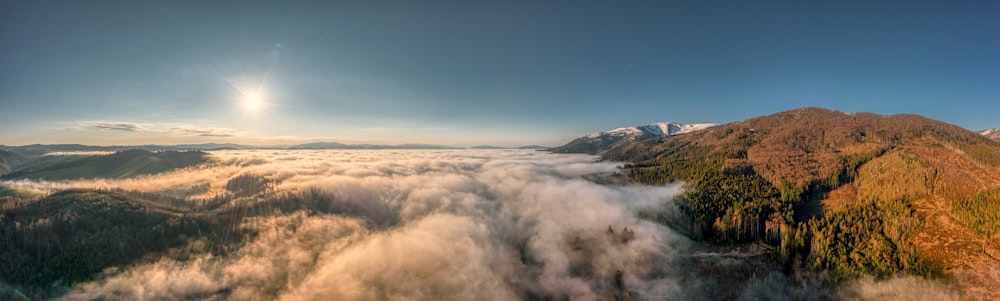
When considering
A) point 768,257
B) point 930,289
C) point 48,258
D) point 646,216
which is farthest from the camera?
point 646,216

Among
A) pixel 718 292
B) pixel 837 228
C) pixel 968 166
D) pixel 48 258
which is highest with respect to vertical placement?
pixel 968 166

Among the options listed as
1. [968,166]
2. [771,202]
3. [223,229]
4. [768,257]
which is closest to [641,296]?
[768,257]

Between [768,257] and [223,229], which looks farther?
[223,229]

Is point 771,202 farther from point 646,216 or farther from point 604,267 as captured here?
point 604,267

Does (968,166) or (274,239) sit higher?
(968,166)

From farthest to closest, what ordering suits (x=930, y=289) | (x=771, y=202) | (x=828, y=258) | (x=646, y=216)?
(x=646, y=216) < (x=771, y=202) < (x=828, y=258) < (x=930, y=289)

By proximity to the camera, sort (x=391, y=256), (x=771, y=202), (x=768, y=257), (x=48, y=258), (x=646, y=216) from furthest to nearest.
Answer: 1. (x=646, y=216)
2. (x=771, y=202)
3. (x=391, y=256)
4. (x=768, y=257)
5. (x=48, y=258)

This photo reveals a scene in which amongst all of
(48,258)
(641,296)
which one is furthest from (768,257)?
(48,258)

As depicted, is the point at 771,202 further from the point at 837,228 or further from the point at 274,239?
the point at 274,239

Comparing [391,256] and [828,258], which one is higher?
[828,258]
